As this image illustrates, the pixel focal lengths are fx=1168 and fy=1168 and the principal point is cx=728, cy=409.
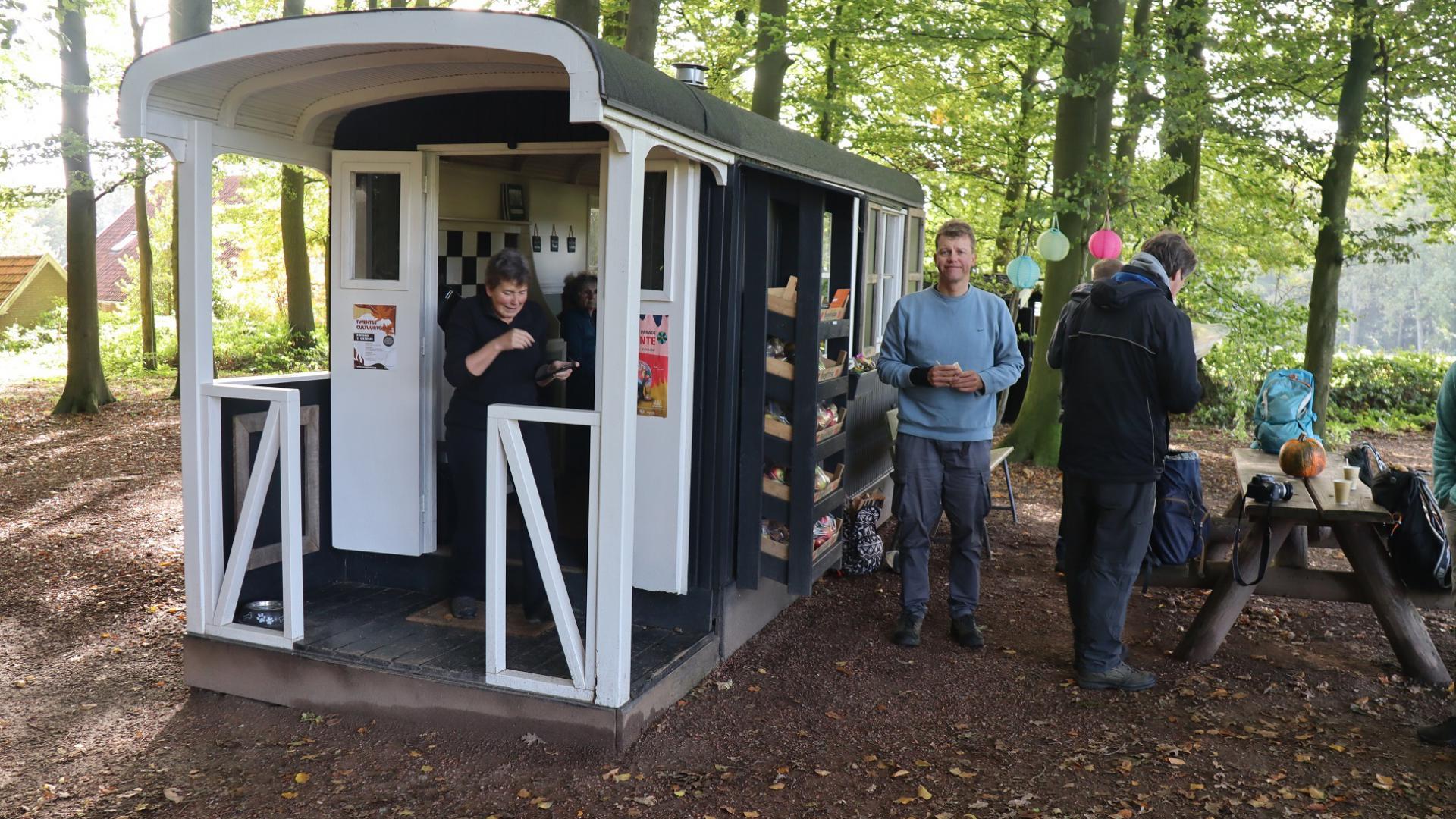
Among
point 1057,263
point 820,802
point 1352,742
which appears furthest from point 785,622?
point 1057,263

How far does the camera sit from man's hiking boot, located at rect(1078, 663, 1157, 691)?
16.6ft

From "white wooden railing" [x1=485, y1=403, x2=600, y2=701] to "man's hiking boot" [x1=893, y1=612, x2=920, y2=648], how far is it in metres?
1.88

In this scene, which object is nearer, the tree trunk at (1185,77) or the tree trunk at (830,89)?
the tree trunk at (1185,77)

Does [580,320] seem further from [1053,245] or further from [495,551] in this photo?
[1053,245]

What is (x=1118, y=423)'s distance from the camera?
15.8 ft

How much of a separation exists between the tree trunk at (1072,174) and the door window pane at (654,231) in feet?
20.1

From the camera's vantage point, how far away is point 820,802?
4.00 m

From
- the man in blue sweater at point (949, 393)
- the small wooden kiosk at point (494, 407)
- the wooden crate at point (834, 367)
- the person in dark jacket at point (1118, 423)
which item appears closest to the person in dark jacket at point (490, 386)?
the small wooden kiosk at point (494, 407)

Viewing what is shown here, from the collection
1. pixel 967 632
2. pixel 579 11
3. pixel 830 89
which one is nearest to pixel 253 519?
pixel 967 632

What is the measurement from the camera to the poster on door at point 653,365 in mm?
4973

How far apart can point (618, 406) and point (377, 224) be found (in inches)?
78.5

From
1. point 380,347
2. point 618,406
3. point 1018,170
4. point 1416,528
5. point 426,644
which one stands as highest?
point 1018,170

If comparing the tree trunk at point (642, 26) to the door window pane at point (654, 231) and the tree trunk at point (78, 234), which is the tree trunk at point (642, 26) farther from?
the tree trunk at point (78, 234)

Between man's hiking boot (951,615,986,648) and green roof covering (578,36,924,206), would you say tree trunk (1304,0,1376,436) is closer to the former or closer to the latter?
green roof covering (578,36,924,206)
